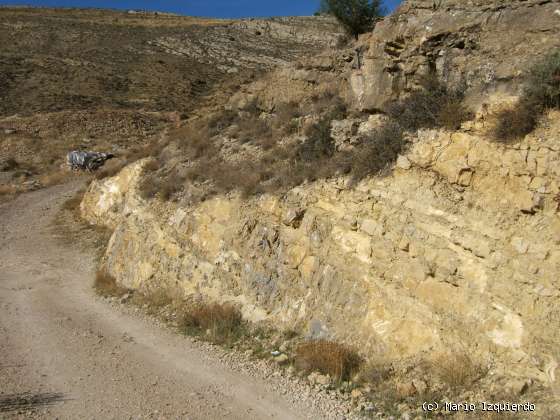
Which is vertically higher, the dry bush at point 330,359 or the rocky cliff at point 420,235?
the rocky cliff at point 420,235

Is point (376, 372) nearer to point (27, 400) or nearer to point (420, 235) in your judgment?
point (420, 235)

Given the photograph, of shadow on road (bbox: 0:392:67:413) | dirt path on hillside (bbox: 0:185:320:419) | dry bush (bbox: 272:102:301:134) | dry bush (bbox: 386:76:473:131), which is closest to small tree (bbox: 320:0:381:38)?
dry bush (bbox: 272:102:301:134)

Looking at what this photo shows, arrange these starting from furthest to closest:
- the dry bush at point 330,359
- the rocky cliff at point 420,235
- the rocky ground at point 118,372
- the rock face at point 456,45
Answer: the rock face at point 456,45, the dry bush at point 330,359, the rocky ground at point 118,372, the rocky cliff at point 420,235

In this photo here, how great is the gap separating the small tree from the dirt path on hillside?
12.4m

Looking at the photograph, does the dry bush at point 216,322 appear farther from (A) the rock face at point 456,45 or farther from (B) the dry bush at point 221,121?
(B) the dry bush at point 221,121

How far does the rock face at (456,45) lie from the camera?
8.58 metres

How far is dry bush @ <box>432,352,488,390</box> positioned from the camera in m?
6.63

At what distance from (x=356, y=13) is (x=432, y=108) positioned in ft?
31.6

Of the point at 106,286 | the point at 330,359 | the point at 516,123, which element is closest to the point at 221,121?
the point at 106,286

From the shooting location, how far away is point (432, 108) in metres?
9.19

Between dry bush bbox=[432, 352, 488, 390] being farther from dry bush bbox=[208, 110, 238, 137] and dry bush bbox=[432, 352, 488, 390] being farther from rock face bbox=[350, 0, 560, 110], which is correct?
dry bush bbox=[208, 110, 238, 137]

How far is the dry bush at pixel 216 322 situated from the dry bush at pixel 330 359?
1.66 m

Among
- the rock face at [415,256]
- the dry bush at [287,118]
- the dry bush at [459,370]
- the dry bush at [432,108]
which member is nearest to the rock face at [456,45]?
the dry bush at [432,108]

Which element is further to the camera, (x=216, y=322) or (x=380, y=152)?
(x=216, y=322)
